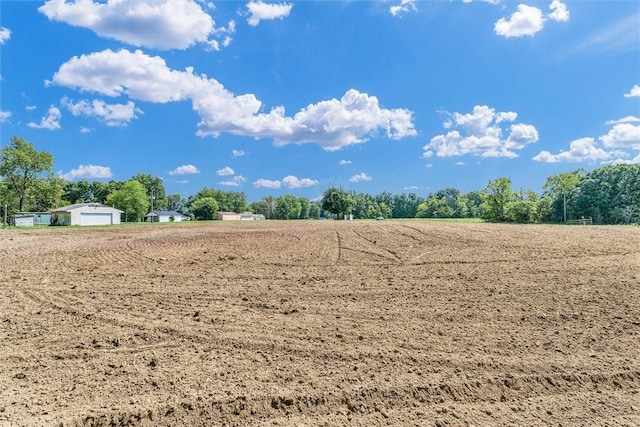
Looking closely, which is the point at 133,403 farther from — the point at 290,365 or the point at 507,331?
the point at 507,331

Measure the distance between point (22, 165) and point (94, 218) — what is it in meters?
12.5

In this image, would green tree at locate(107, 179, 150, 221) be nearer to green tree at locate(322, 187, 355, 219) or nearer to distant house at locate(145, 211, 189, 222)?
distant house at locate(145, 211, 189, 222)

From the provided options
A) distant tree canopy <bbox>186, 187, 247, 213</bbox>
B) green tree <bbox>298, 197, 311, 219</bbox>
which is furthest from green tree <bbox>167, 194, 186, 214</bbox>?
green tree <bbox>298, 197, 311, 219</bbox>

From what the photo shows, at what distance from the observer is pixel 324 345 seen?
183 inches

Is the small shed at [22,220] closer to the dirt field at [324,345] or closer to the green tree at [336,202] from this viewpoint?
the dirt field at [324,345]

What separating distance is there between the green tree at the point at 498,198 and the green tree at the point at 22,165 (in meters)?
67.5

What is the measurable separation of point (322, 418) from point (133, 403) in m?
1.99

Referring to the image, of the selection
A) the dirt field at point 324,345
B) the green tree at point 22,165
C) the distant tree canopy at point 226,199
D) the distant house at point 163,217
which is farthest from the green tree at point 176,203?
the dirt field at point 324,345

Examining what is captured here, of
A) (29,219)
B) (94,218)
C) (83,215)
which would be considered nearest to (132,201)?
(94,218)

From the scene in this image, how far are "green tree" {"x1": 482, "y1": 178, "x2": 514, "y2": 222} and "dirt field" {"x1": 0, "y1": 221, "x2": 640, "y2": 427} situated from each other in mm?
43588

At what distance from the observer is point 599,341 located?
4.83 m

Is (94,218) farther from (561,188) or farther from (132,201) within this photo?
(561,188)

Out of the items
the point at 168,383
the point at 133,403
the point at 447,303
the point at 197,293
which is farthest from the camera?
the point at 197,293

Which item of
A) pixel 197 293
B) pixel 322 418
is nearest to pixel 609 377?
pixel 322 418
